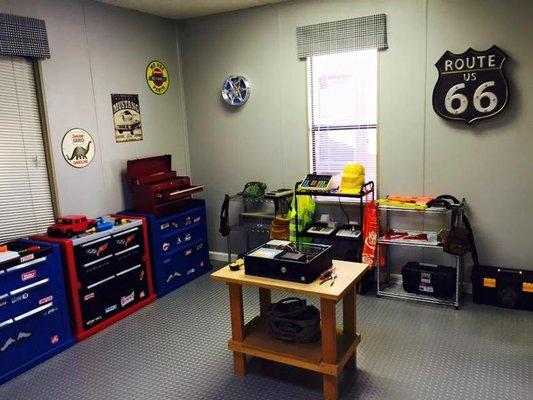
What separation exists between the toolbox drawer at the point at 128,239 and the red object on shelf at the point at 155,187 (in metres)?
0.31

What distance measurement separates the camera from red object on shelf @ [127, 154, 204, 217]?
4176 mm

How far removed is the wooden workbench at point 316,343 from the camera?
247cm

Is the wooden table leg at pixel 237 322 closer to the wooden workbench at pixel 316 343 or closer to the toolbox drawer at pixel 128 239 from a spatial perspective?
the wooden workbench at pixel 316 343

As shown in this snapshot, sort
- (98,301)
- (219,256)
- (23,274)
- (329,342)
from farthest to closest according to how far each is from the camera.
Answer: (219,256) < (98,301) < (23,274) < (329,342)

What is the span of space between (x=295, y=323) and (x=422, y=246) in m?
1.57

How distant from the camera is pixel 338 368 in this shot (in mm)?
2508

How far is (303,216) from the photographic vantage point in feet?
13.8

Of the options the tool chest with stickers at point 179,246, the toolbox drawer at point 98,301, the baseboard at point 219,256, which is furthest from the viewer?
the baseboard at point 219,256

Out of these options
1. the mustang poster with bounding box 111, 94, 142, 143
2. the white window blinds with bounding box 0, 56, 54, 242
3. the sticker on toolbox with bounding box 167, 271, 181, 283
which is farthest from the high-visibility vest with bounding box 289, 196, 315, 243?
the white window blinds with bounding box 0, 56, 54, 242

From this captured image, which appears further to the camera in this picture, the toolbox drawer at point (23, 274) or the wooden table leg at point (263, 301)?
the wooden table leg at point (263, 301)

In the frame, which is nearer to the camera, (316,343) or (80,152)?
(316,343)

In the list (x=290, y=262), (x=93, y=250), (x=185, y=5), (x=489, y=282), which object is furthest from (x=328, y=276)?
(x=185, y=5)

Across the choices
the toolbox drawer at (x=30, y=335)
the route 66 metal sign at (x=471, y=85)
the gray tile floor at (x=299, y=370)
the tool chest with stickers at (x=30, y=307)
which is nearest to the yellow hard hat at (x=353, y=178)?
the route 66 metal sign at (x=471, y=85)

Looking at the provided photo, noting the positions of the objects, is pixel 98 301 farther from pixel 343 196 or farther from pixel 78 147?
pixel 343 196
